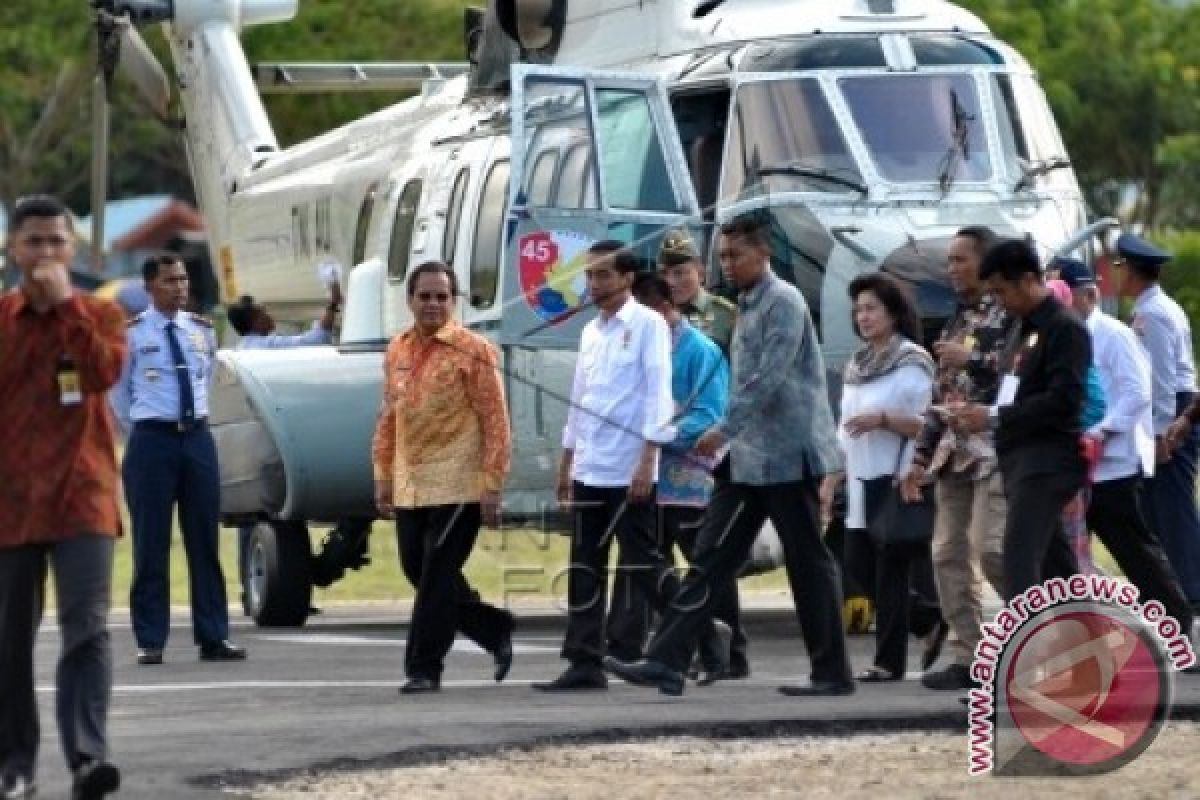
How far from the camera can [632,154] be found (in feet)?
54.8

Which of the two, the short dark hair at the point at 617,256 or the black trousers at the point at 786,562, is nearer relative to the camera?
the black trousers at the point at 786,562

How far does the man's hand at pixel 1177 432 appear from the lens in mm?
15367

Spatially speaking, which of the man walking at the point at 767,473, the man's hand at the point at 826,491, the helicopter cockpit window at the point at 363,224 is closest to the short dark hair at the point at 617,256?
the man walking at the point at 767,473

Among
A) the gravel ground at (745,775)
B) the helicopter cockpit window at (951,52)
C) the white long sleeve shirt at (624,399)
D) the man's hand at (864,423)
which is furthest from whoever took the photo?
the helicopter cockpit window at (951,52)

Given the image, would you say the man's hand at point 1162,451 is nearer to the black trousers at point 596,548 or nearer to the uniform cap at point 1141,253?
the uniform cap at point 1141,253

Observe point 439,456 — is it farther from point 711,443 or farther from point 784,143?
point 784,143

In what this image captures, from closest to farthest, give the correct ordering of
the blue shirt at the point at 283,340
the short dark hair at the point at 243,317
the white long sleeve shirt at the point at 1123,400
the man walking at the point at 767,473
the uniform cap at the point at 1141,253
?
the man walking at the point at 767,473 < the white long sleeve shirt at the point at 1123,400 < the uniform cap at the point at 1141,253 < the blue shirt at the point at 283,340 < the short dark hair at the point at 243,317

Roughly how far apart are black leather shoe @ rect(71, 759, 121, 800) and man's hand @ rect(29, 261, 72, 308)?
4.47 ft

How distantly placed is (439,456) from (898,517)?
74.7 inches

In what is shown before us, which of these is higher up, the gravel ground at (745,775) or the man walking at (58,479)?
the man walking at (58,479)

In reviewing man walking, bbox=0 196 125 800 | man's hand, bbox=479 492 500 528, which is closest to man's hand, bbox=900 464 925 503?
man's hand, bbox=479 492 500 528

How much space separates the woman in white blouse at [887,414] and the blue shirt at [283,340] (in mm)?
6777

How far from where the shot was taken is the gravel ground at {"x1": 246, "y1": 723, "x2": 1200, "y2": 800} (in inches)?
394

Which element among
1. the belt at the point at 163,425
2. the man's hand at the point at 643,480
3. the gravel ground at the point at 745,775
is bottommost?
the gravel ground at the point at 745,775
